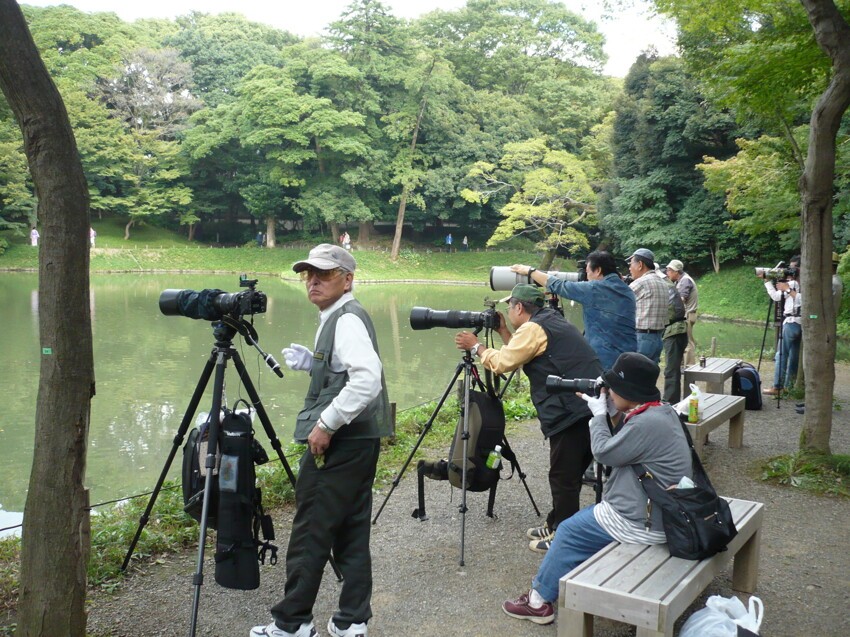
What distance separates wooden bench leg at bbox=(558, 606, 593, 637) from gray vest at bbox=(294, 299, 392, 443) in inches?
34.5

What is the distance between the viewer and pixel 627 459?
2.79 m

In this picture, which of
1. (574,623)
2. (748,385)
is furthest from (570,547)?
(748,385)

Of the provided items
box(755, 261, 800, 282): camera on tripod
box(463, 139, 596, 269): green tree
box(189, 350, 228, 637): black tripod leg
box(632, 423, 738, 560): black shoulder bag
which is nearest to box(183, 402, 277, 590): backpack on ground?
box(189, 350, 228, 637): black tripod leg

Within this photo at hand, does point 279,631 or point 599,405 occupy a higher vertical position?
point 599,405

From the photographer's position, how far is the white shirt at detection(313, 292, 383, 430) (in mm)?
2539

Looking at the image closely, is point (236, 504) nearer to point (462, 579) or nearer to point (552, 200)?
point (462, 579)

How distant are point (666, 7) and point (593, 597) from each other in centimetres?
527

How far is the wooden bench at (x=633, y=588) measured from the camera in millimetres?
2436

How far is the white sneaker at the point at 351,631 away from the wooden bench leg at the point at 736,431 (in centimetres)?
411

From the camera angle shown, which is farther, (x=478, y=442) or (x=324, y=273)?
(x=478, y=442)

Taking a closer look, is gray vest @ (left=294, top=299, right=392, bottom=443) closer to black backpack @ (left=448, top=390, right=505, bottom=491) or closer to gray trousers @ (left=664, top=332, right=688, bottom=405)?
black backpack @ (left=448, top=390, right=505, bottom=491)

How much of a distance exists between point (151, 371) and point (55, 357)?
343 inches

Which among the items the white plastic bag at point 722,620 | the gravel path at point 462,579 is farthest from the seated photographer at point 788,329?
the white plastic bag at point 722,620

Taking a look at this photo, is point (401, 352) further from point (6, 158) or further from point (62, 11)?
point (62, 11)
